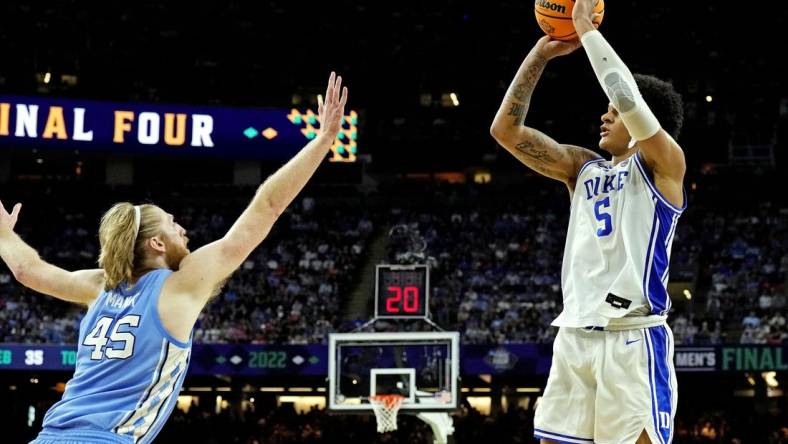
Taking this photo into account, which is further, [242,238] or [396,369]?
[396,369]

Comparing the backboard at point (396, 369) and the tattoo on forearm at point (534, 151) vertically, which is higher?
the tattoo on forearm at point (534, 151)

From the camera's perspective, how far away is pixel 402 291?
45.9 ft

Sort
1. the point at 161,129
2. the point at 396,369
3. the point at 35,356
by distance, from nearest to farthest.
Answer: the point at 396,369
the point at 35,356
the point at 161,129

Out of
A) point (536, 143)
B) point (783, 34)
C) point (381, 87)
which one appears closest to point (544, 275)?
point (381, 87)

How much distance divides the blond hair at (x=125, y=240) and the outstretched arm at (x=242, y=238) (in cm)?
16

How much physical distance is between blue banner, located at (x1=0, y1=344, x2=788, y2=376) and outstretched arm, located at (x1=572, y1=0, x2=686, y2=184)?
627 inches

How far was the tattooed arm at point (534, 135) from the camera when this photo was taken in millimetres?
4906

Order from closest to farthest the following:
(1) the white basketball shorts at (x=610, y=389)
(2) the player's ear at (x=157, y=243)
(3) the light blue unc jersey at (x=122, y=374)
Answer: (3) the light blue unc jersey at (x=122, y=374), (2) the player's ear at (x=157, y=243), (1) the white basketball shorts at (x=610, y=389)

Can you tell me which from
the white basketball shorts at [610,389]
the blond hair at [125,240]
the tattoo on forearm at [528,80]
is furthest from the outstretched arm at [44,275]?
the tattoo on forearm at [528,80]

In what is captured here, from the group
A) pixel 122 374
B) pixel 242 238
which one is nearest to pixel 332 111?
pixel 242 238

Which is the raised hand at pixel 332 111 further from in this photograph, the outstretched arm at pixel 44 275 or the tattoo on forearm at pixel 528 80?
the tattoo on forearm at pixel 528 80

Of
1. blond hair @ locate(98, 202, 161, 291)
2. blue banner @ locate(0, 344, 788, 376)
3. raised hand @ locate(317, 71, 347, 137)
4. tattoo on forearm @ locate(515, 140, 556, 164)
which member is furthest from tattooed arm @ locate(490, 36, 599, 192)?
blue banner @ locate(0, 344, 788, 376)

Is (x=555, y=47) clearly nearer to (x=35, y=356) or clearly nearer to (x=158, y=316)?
(x=158, y=316)

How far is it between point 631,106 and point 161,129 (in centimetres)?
2304
